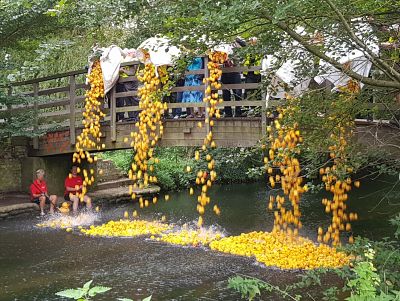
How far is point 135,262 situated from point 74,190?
496 centimetres

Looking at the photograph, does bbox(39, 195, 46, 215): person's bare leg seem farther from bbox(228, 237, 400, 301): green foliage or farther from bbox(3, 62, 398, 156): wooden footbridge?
bbox(228, 237, 400, 301): green foliage

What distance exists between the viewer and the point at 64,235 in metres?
10.0

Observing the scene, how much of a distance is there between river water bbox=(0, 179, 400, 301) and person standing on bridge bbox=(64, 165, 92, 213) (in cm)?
67

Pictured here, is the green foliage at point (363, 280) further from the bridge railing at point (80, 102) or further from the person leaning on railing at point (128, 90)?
the person leaning on railing at point (128, 90)

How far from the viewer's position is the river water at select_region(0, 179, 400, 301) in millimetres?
6570

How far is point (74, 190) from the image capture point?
12.5 meters

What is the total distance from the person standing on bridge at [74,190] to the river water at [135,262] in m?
0.67

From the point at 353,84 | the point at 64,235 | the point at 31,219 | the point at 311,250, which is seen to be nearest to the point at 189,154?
the point at 31,219

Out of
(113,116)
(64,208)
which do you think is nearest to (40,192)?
(64,208)

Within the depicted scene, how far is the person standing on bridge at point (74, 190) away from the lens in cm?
1238

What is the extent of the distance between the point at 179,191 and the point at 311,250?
898 centimetres

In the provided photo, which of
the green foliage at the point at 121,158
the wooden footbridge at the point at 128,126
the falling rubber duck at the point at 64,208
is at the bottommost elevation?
the falling rubber duck at the point at 64,208

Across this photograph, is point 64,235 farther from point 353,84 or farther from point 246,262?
point 353,84

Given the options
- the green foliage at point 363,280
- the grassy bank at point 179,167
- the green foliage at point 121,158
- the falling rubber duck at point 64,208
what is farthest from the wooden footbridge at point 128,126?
the grassy bank at point 179,167
